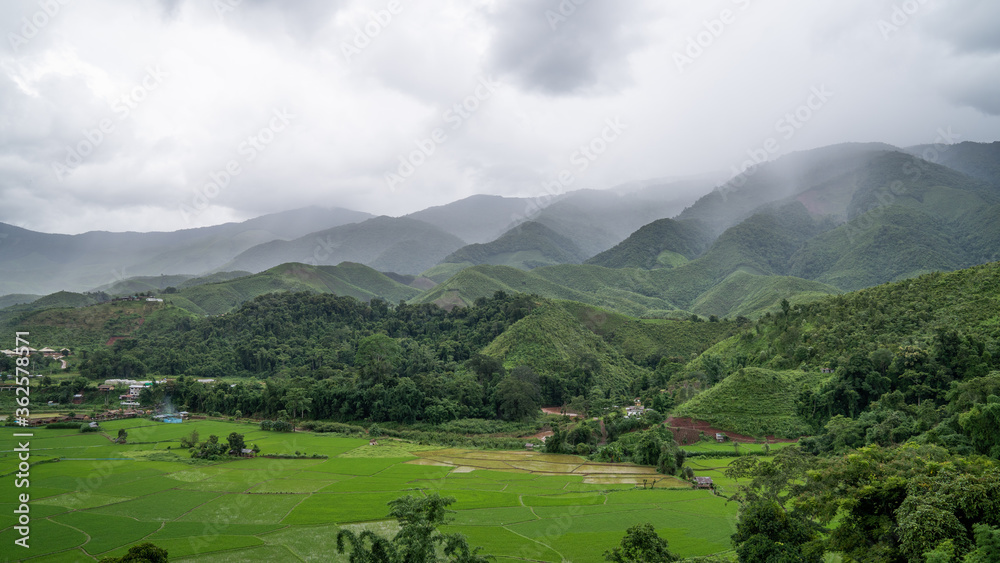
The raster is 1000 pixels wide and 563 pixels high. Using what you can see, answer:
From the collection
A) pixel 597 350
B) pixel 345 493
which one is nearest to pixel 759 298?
pixel 597 350

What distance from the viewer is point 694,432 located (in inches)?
2169

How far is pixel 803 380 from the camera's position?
193 feet

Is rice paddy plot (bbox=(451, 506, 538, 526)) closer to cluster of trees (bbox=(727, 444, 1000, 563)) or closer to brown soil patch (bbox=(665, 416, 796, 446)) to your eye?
cluster of trees (bbox=(727, 444, 1000, 563))

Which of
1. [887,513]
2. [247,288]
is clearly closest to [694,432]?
[887,513]

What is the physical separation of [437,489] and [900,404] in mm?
40428

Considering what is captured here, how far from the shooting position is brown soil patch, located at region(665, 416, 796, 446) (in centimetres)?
5375

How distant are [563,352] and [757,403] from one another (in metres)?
36.8

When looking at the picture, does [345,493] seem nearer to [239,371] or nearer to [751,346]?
[751,346]

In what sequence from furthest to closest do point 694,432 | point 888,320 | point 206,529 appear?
point 888,320 < point 694,432 < point 206,529

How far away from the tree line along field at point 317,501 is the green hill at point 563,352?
30.0 metres

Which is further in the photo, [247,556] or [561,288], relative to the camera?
[561,288]

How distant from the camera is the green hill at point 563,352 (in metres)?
82.4

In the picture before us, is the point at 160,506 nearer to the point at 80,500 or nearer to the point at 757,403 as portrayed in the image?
the point at 80,500

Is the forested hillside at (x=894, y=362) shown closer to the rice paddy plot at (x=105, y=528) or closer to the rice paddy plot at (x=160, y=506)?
the rice paddy plot at (x=160, y=506)
